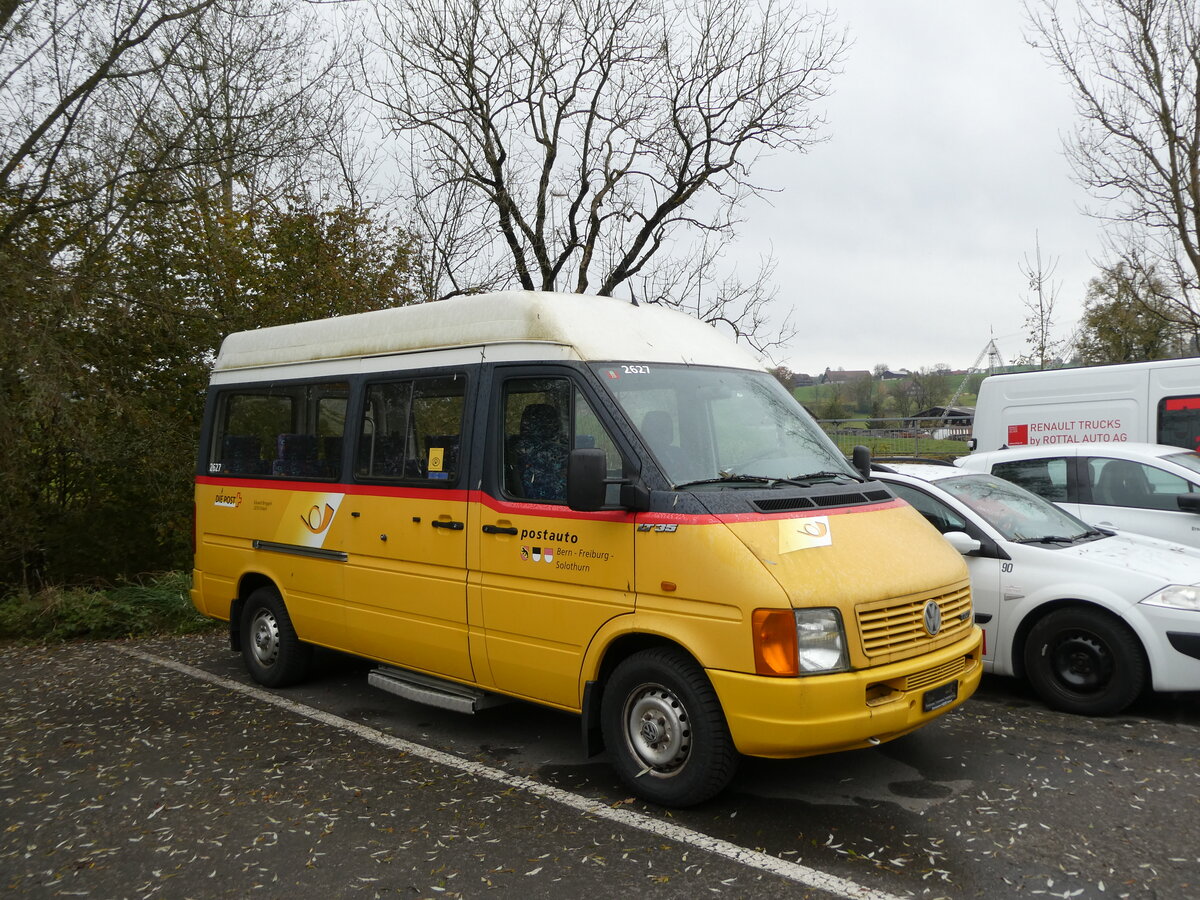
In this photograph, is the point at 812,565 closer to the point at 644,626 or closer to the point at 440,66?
the point at 644,626

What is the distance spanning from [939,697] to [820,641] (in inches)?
34.6

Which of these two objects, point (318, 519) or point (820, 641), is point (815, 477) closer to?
point (820, 641)

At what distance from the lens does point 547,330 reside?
5.19 metres

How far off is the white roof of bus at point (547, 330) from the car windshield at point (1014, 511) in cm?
225

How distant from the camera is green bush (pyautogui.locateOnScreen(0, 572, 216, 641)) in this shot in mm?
9781

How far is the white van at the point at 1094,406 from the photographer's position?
10.2 meters

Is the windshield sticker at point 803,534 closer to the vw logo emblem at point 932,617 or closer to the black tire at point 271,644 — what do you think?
the vw logo emblem at point 932,617

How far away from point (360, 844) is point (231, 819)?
0.79 metres

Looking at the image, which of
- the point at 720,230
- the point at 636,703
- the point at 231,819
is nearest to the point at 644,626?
the point at 636,703

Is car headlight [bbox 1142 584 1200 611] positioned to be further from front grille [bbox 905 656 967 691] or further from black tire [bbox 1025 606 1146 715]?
front grille [bbox 905 656 967 691]

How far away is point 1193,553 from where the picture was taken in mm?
6625

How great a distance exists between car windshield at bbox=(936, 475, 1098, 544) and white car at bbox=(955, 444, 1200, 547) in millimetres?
829

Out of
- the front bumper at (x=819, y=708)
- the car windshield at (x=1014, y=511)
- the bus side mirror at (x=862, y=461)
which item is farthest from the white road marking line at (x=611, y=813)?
the car windshield at (x=1014, y=511)

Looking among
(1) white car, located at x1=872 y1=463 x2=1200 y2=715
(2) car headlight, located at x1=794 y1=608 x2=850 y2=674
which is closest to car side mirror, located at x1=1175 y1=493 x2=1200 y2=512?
(1) white car, located at x1=872 y1=463 x2=1200 y2=715
